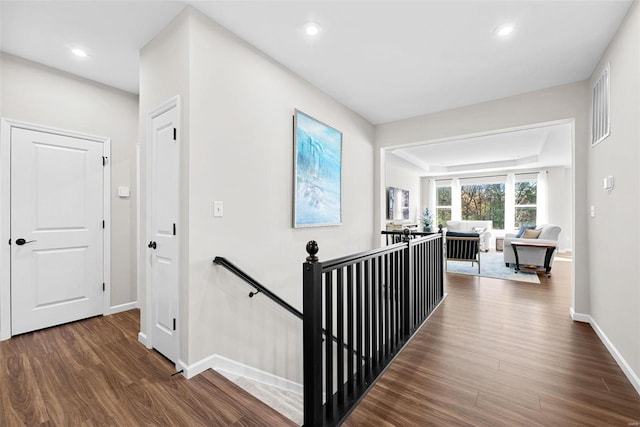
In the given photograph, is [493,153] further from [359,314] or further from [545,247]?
[359,314]

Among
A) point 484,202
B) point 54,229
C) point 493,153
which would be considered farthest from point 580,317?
point 484,202

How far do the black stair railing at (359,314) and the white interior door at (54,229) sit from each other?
106 inches

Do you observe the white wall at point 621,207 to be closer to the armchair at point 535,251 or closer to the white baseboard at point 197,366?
the white baseboard at point 197,366

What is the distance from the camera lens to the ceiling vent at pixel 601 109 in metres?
2.50

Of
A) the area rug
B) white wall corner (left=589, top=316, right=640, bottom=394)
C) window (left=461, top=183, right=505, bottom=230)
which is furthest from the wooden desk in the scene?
window (left=461, top=183, right=505, bottom=230)

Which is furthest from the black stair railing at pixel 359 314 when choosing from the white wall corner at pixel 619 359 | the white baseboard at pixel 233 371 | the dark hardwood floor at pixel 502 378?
the white wall corner at pixel 619 359

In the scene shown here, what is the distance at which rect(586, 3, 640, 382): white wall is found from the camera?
1939 mm

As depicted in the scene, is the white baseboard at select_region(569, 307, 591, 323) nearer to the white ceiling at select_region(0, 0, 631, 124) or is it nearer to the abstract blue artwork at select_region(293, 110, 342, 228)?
the white ceiling at select_region(0, 0, 631, 124)

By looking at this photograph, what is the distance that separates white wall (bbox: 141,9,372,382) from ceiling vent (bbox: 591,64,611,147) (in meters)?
2.81

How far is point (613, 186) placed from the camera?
90.6 inches

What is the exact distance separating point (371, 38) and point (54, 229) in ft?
11.8

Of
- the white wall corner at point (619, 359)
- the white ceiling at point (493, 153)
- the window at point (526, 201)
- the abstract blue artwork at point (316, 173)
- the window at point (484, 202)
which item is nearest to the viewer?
the white wall corner at point (619, 359)

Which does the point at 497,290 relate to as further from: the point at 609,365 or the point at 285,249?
the point at 285,249

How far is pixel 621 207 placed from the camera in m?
2.17
